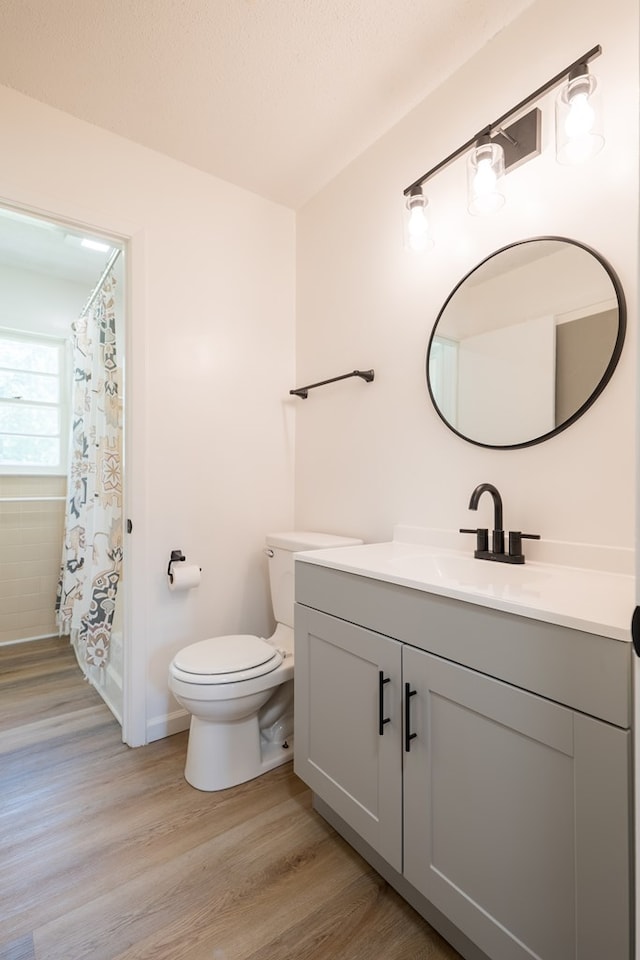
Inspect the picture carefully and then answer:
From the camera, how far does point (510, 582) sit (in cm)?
108

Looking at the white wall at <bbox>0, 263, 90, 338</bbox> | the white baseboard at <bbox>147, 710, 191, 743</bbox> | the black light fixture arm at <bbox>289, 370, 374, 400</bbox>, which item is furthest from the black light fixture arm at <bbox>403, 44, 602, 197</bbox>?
the white wall at <bbox>0, 263, 90, 338</bbox>

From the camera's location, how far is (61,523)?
3.12 metres

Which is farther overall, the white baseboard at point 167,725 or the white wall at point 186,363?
the white baseboard at point 167,725

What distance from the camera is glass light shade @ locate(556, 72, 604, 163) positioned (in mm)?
1108

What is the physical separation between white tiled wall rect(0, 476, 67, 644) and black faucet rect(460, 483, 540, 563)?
9.36 ft

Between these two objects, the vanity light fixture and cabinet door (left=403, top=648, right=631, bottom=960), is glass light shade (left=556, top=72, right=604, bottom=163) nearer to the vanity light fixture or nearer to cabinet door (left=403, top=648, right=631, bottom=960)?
the vanity light fixture

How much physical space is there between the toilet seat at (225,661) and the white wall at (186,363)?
1.04ft

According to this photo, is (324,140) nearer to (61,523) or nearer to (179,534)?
(179,534)

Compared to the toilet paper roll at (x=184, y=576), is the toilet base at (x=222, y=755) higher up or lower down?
lower down

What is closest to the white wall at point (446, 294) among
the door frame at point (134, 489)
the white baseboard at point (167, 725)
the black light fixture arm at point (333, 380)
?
the black light fixture arm at point (333, 380)

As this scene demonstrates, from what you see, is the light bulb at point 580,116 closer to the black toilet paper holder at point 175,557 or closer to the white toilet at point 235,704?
the white toilet at point 235,704

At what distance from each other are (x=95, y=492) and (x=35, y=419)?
1.35 metres

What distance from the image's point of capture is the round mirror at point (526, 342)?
46.7 inches

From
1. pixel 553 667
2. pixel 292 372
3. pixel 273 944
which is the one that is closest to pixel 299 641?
pixel 273 944
